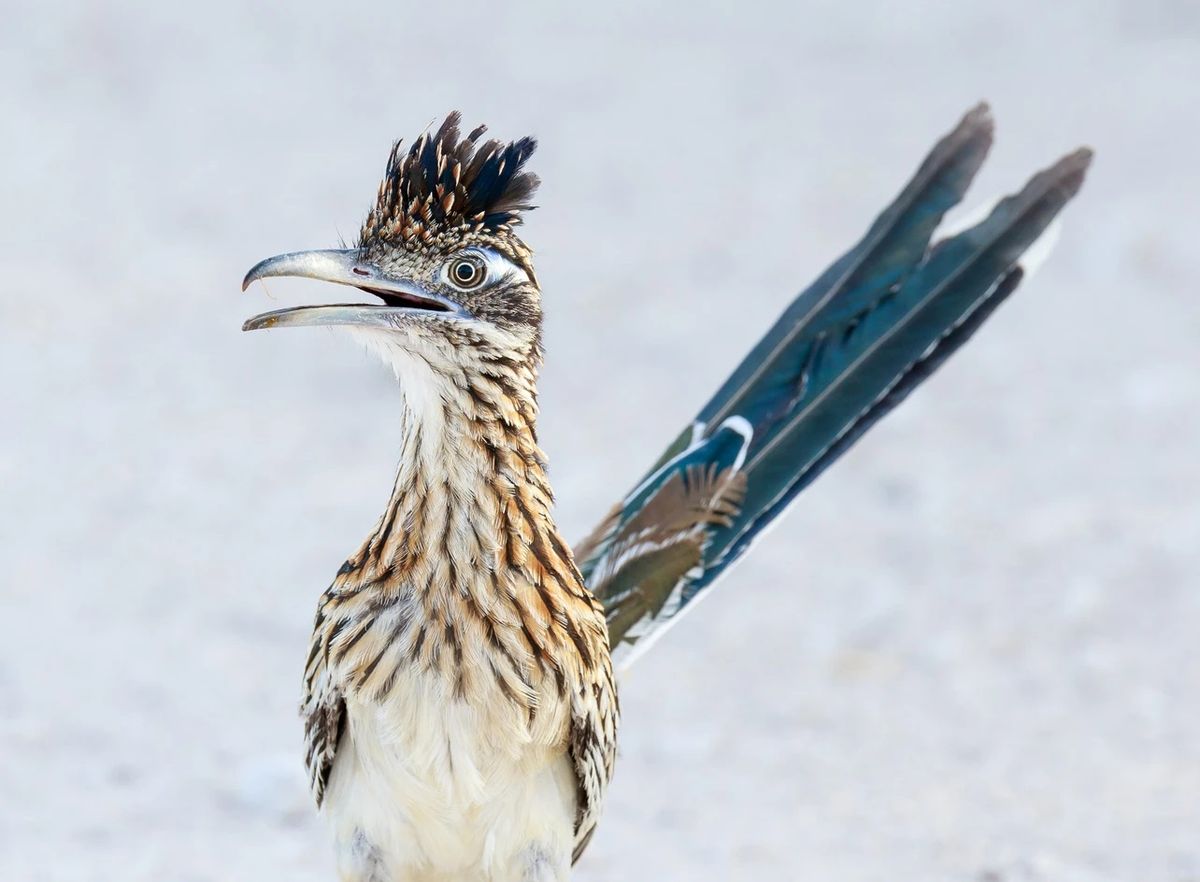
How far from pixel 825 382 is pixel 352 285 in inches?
68.4

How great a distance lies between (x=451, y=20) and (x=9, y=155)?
9.27 feet

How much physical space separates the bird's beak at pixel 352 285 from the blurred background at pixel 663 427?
2.34 metres

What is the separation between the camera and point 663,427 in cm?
774

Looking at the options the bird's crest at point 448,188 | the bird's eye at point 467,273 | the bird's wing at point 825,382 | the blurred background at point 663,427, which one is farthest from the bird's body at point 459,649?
the blurred background at point 663,427

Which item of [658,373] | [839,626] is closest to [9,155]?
[658,373]

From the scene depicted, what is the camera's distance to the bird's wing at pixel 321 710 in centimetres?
387

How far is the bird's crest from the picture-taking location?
367cm

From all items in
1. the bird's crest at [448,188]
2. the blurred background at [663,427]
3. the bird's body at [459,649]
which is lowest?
the bird's body at [459,649]

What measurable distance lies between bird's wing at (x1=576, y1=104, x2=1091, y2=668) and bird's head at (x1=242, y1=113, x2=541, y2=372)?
1.19m

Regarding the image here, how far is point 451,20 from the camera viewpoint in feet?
35.8

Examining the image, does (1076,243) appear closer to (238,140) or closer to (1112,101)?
(1112,101)

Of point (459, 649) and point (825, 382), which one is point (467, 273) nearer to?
point (459, 649)

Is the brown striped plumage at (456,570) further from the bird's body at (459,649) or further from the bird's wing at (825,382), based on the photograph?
→ the bird's wing at (825,382)

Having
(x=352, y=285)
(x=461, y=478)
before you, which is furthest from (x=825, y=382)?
(x=352, y=285)
